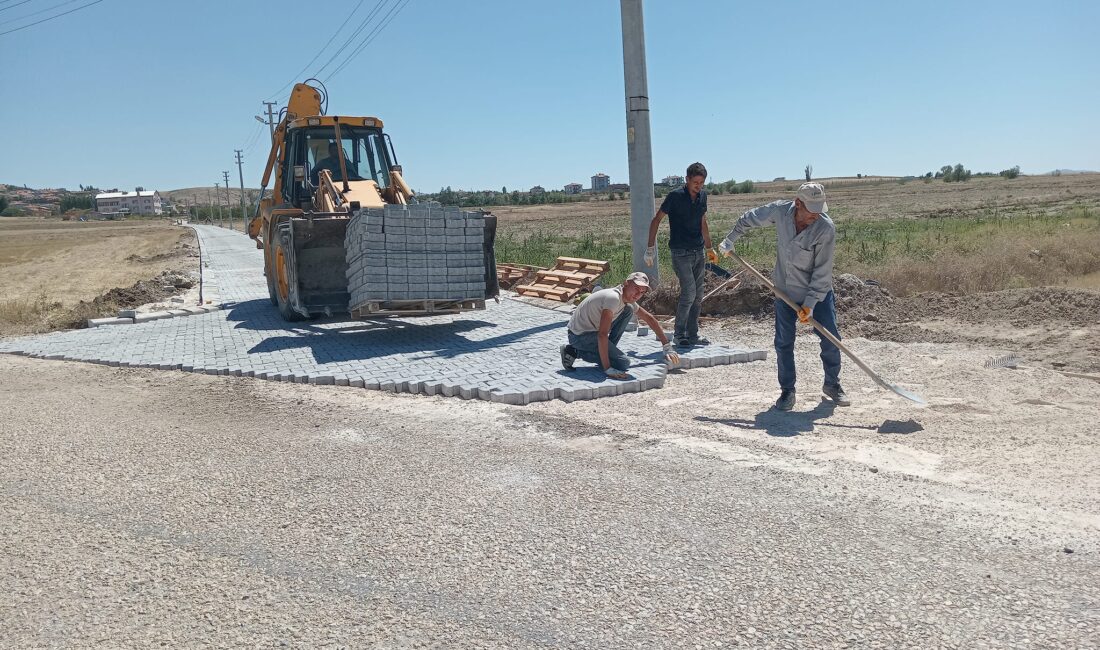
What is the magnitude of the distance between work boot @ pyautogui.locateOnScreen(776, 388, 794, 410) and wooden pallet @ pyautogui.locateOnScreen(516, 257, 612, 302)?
6645mm

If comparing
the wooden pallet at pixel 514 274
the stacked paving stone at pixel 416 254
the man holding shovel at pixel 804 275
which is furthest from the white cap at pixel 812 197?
the wooden pallet at pixel 514 274

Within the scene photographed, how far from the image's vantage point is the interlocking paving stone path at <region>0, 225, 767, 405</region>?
7289 millimetres

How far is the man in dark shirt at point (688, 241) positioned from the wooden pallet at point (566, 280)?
438 centimetres

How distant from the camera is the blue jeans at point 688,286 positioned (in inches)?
332

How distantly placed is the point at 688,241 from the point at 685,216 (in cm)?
27

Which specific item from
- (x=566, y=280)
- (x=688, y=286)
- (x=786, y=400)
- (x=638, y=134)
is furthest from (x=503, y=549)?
(x=566, y=280)

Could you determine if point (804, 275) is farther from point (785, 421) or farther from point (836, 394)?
point (785, 421)

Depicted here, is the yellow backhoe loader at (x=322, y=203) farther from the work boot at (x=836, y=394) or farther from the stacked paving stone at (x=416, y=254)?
the work boot at (x=836, y=394)

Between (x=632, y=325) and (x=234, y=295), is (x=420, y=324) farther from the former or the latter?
(x=234, y=295)

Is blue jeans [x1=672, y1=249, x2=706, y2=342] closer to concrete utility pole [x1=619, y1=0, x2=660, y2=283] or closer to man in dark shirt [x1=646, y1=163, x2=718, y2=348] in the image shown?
man in dark shirt [x1=646, y1=163, x2=718, y2=348]

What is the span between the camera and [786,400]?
6.38 m

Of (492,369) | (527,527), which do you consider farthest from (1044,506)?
(492,369)

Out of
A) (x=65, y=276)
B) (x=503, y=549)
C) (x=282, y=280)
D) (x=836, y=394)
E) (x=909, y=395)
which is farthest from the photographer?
(x=65, y=276)

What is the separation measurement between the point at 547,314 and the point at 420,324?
176 centimetres
